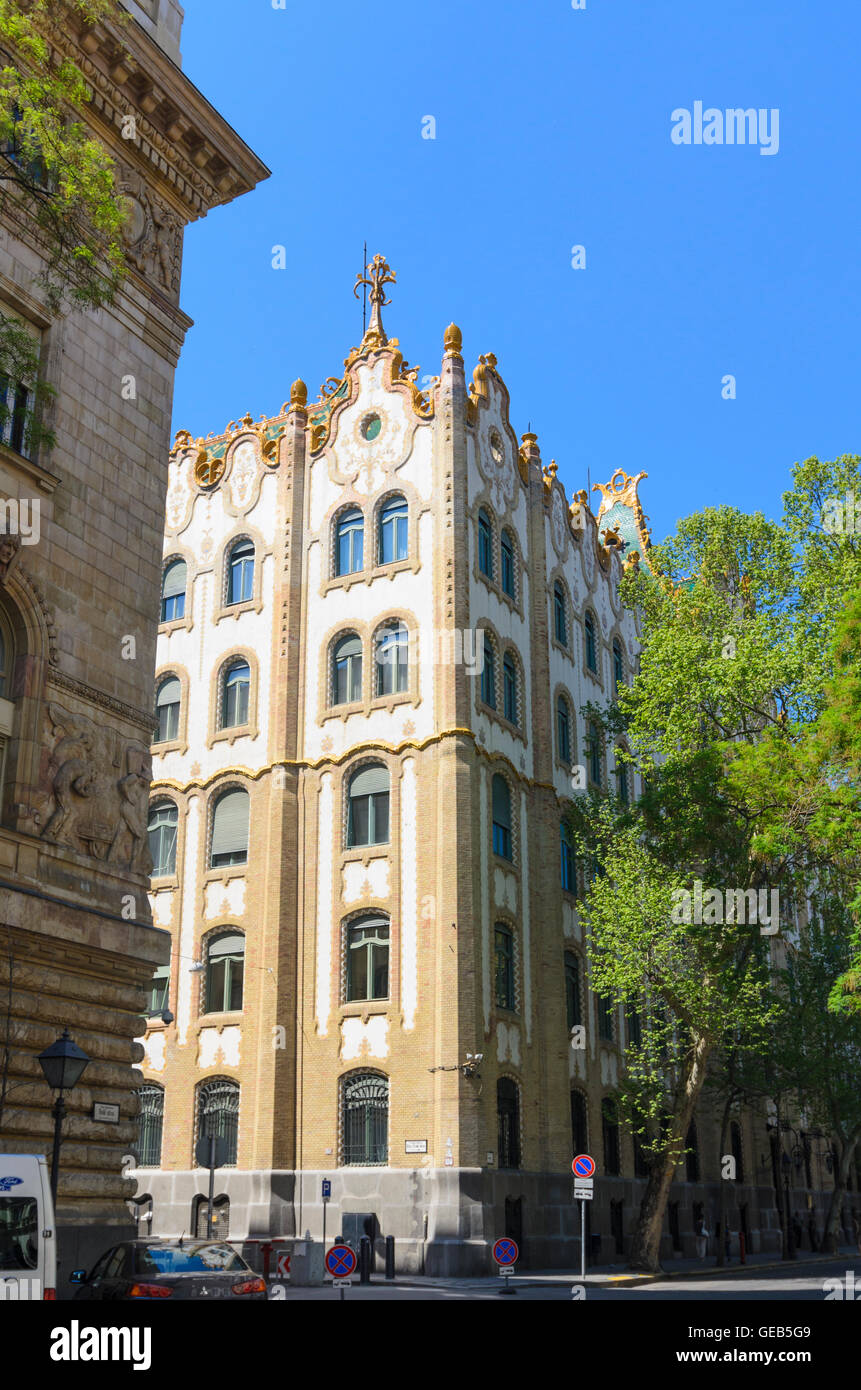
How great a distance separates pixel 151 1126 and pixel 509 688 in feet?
53.1

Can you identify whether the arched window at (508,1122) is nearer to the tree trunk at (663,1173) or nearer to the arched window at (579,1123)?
the arched window at (579,1123)

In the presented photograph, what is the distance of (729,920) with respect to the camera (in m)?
32.8

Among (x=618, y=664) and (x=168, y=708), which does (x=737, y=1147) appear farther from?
(x=168, y=708)

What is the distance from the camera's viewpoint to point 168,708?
40.3 m

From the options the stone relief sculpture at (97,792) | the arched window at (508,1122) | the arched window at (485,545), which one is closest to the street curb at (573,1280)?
the arched window at (508,1122)

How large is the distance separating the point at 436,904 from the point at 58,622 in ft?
54.7

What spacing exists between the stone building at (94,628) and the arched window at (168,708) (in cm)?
1922

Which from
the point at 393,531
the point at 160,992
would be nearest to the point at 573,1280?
the point at 160,992

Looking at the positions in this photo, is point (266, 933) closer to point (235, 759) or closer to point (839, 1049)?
point (235, 759)

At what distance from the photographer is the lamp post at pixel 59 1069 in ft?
48.9

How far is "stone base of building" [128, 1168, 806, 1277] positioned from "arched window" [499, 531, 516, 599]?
16871mm

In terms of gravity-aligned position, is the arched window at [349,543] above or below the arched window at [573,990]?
above
